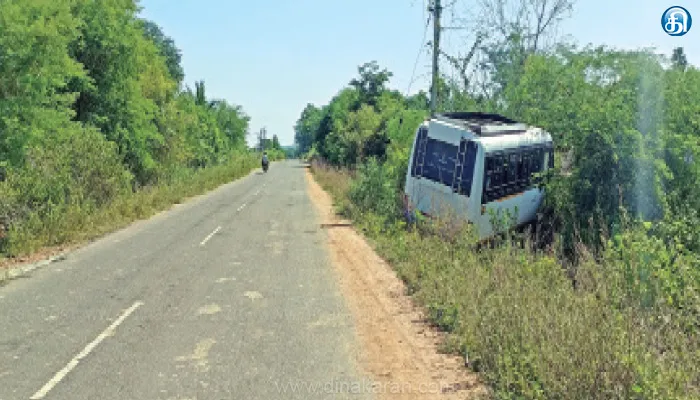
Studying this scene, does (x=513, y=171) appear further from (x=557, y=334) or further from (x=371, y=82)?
(x=371, y=82)

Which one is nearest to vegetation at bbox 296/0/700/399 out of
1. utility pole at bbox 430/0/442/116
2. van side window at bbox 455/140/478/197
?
van side window at bbox 455/140/478/197

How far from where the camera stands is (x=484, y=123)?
13.9m

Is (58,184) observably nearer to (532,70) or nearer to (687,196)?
(532,70)

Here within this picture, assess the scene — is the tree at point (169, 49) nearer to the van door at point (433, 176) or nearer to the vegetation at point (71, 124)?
the vegetation at point (71, 124)

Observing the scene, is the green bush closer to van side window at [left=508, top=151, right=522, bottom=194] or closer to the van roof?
the van roof

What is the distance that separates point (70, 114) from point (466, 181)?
14.5 m

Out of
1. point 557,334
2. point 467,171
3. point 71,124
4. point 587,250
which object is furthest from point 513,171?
point 71,124

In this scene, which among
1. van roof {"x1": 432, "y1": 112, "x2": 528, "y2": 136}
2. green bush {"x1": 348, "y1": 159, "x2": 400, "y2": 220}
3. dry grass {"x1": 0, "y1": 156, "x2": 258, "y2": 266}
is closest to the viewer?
dry grass {"x1": 0, "y1": 156, "x2": 258, "y2": 266}

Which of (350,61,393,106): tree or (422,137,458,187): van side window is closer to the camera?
(422,137,458,187): van side window

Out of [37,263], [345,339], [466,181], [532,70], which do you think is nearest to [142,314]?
[345,339]

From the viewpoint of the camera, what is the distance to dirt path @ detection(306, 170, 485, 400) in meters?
5.32

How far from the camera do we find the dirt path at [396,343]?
210 inches

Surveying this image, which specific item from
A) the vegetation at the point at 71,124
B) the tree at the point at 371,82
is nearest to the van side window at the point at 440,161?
the vegetation at the point at 71,124

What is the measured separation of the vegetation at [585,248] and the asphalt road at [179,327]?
1695mm
